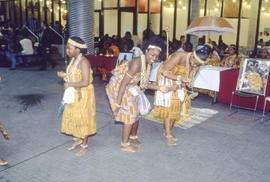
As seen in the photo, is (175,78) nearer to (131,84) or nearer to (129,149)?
(131,84)

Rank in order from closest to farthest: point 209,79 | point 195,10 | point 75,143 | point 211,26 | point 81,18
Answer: point 75,143, point 209,79, point 211,26, point 81,18, point 195,10

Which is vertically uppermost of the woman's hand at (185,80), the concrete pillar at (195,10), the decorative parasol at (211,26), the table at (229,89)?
the concrete pillar at (195,10)

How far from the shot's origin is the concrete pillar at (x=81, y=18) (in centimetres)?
1097

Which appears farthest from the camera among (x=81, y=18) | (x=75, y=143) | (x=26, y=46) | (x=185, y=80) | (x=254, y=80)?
(x=26, y=46)

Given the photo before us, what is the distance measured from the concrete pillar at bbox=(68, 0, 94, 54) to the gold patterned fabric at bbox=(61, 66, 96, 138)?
24.4ft

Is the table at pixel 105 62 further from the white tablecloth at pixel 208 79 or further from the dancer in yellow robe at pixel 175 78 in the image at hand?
the dancer in yellow robe at pixel 175 78

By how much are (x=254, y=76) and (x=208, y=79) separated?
115 centimetres

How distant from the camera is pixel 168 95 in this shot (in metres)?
4.55

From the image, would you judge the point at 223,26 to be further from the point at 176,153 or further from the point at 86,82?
the point at 86,82

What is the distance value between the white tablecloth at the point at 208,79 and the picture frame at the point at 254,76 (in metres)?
0.64

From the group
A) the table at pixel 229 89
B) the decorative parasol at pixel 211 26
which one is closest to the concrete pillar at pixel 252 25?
the decorative parasol at pixel 211 26

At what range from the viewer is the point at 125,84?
3936 mm

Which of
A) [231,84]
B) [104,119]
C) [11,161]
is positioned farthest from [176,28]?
[11,161]

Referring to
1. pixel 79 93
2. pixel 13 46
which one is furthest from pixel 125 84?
pixel 13 46
